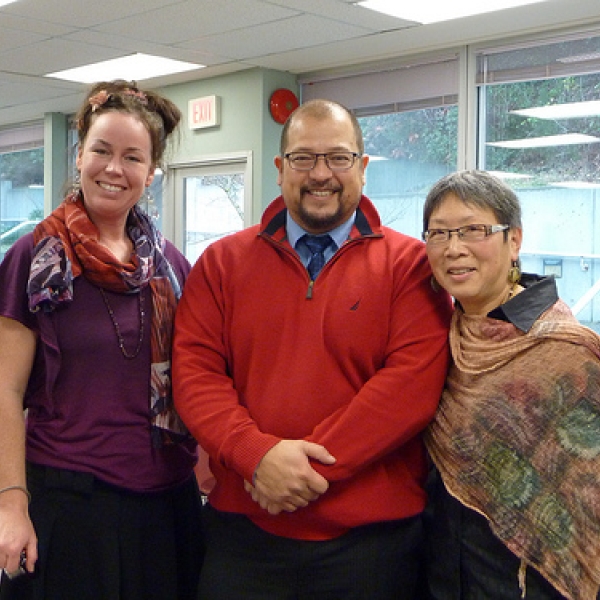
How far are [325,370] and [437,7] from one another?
3094 millimetres

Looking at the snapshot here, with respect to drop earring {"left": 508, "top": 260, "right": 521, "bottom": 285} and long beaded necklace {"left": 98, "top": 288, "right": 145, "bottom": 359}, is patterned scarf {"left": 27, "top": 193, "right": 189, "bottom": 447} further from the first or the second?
drop earring {"left": 508, "top": 260, "right": 521, "bottom": 285}

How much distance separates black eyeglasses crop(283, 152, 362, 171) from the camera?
6.22ft

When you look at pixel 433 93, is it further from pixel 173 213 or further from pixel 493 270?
pixel 493 270

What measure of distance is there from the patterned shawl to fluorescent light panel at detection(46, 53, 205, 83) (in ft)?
14.6

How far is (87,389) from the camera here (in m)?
1.83

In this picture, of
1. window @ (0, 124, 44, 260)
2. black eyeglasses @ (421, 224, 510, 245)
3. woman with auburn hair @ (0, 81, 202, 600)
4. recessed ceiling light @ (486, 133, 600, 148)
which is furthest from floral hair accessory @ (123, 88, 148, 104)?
window @ (0, 124, 44, 260)

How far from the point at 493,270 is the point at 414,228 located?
3.95m

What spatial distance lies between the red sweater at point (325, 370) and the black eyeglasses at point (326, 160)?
0.52 ft

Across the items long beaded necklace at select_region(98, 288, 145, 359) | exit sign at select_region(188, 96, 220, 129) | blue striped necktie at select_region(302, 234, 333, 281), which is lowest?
long beaded necklace at select_region(98, 288, 145, 359)

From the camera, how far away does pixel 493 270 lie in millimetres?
1712

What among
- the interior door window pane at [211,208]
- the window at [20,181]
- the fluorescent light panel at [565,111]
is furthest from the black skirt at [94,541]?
the window at [20,181]

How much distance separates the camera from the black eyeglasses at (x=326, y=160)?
1896 mm

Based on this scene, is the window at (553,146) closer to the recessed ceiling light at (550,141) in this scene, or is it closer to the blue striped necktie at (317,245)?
the recessed ceiling light at (550,141)

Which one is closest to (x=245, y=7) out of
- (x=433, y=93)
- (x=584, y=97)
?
(x=433, y=93)
